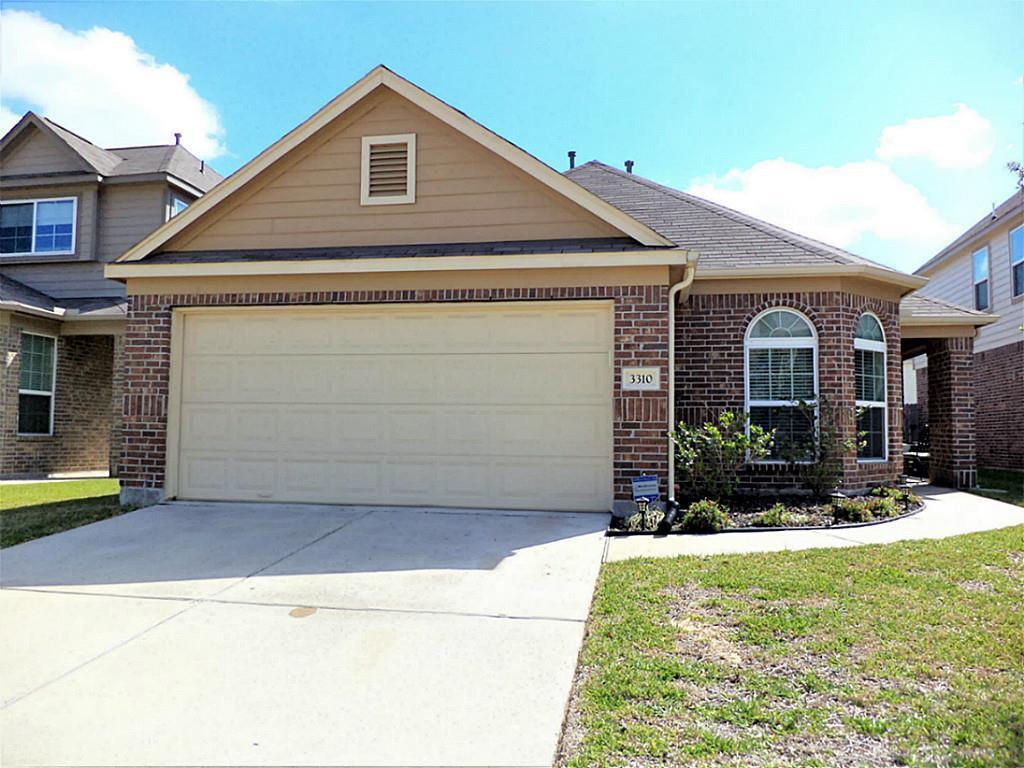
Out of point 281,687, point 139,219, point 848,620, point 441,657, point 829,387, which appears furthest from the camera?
point 139,219

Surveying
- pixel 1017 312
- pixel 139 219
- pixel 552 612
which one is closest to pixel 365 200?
pixel 552 612

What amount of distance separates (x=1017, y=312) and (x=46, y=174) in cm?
2219

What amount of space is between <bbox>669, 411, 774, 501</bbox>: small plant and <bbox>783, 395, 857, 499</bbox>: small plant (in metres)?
0.57

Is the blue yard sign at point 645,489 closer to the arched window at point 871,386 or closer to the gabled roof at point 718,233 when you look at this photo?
the gabled roof at point 718,233

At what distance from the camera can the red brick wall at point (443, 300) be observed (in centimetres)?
777

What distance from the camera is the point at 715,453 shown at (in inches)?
336

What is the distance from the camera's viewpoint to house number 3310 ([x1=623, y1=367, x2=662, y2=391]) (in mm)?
7773

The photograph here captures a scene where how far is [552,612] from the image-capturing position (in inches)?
181

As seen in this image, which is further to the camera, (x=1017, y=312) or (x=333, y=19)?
(x=1017, y=312)

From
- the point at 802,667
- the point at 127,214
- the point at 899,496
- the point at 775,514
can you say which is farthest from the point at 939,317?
the point at 127,214

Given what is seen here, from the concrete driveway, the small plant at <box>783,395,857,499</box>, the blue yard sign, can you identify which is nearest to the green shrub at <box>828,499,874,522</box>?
the small plant at <box>783,395,857,499</box>

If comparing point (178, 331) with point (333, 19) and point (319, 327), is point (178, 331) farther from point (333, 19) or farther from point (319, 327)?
point (333, 19)

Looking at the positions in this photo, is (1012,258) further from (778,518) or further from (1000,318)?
(778,518)

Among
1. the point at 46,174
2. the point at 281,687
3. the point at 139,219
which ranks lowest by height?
the point at 281,687
